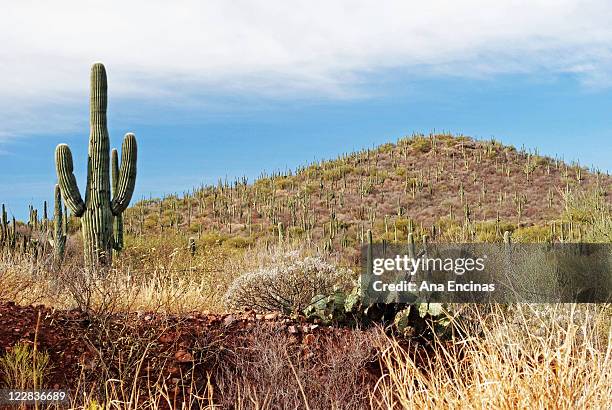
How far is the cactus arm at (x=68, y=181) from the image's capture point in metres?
13.5

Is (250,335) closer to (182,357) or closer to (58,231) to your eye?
(182,357)

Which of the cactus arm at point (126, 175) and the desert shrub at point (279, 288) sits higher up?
the cactus arm at point (126, 175)

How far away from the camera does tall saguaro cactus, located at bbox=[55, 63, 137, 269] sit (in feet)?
44.4

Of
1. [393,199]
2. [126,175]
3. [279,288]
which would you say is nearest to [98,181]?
[126,175]

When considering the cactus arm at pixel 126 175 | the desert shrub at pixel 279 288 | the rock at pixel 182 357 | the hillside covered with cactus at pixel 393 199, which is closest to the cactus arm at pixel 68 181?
the cactus arm at pixel 126 175

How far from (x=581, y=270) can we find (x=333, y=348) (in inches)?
296

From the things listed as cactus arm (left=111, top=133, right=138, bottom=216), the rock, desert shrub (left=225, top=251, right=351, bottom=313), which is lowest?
the rock

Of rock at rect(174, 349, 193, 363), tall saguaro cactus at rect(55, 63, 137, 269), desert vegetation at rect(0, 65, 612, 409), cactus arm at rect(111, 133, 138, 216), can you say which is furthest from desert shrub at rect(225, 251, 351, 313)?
cactus arm at rect(111, 133, 138, 216)

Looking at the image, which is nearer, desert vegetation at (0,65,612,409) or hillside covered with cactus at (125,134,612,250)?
desert vegetation at (0,65,612,409)

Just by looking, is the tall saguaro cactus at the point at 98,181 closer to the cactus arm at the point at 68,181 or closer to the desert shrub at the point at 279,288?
the cactus arm at the point at 68,181

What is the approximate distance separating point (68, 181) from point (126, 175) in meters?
1.06

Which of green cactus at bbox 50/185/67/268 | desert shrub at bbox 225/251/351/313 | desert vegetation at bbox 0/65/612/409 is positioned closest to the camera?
desert vegetation at bbox 0/65/612/409

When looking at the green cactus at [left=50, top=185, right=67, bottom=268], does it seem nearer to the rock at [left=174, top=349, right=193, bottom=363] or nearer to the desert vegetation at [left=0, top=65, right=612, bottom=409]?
the desert vegetation at [left=0, top=65, right=612, bottom=409]

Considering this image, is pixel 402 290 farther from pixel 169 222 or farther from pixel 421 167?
pixel 421 167
